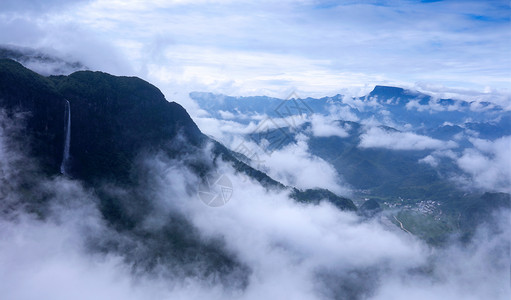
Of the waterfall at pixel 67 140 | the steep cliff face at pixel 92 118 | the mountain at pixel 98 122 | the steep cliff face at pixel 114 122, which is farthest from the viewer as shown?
the steep cliff face at pixel 114 122

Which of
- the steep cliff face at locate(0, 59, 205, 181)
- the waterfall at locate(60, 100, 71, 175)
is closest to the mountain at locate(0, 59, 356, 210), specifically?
the steep cliff face at locate(0, 59, 205, 181)

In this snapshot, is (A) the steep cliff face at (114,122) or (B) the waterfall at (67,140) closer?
(B) the waterfall at (67,140)

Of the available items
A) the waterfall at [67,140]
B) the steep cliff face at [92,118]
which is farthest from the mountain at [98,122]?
the waterfall at [67,140]

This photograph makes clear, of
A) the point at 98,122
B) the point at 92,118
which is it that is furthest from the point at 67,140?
the point at 98,122

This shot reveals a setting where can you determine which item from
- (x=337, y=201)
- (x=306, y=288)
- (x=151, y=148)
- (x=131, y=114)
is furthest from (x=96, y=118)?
(x=337, y=201)

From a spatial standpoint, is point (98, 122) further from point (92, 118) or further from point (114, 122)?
point (114, 122)

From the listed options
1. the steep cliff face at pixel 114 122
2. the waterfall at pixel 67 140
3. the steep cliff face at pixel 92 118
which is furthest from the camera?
the steep cliff face at pixel 114 122

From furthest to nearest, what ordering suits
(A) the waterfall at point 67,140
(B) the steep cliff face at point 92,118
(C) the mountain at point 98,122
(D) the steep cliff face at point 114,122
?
(D) the steep cliff face at point 114,122 < (A) the waterfall at point 67,140 < (C) the mountain at point 98,122 < (B) the steep cliff face at point 92,118

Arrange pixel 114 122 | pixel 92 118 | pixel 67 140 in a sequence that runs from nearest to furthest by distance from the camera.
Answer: pixel 67 140, pixel 92 118, pixel 114 122

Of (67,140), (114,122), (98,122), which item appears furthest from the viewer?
(114,122)

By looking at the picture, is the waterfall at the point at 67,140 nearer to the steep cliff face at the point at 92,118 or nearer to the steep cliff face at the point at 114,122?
the steep cliff face at the point at 92,118

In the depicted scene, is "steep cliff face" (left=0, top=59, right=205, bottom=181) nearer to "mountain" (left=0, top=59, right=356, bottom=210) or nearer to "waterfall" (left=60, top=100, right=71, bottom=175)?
"mountain" (left=0, top=59, right=356, bottom=210)
